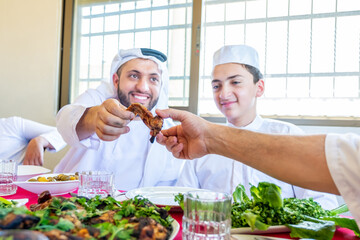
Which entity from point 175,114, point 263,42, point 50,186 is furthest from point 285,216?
point 263,42

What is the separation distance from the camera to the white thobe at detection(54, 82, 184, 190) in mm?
2676

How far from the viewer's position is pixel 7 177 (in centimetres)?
164

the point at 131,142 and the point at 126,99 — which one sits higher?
the point at 126,99

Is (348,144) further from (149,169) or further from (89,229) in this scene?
(149,169)

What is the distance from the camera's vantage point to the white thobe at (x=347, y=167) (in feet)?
3.20

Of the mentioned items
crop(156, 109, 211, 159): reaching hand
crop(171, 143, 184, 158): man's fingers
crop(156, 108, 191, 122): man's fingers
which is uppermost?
crop(156, 108, 191, 122): man's fingers

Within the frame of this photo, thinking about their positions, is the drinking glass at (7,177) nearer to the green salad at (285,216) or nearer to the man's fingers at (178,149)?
the man's fingers at (178,149)

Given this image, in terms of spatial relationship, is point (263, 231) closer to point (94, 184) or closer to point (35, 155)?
point (94, 184)

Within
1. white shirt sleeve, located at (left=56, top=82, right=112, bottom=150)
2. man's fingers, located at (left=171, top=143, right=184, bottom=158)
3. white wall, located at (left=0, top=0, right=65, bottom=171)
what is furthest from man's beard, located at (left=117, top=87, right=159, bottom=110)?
white wall, located at (left=0, top=0, right=65, bottom=171)

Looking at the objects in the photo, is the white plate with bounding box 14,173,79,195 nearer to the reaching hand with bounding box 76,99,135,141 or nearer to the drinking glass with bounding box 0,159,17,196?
the drinking glass with bounding box 0,159,17,196

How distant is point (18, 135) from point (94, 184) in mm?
2197

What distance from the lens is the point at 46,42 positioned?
5160 mm

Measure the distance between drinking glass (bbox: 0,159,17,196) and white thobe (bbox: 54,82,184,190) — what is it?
2.68 ft

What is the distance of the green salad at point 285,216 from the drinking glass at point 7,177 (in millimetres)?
998
